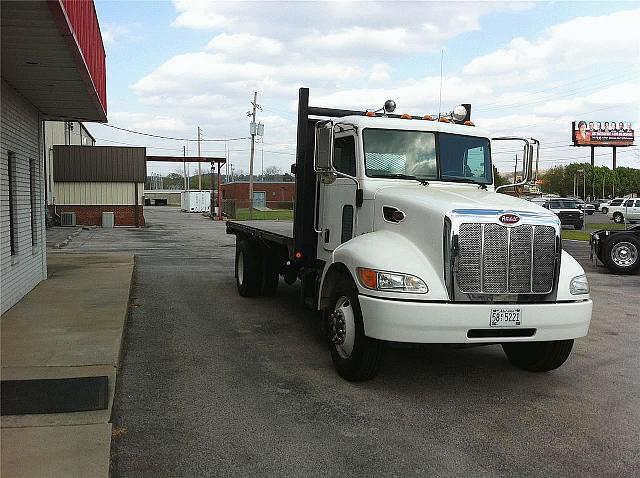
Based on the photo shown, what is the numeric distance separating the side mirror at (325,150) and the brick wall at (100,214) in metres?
29.7

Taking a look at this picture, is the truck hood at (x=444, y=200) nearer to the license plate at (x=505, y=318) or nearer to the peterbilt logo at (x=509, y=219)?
the peterbilt logo at (x=509, y=219)

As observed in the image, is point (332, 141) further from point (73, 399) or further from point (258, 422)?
point (73, 399)

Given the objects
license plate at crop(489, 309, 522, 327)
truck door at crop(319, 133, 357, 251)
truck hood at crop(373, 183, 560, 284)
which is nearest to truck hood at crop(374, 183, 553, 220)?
truck hood at crop(373, 183, 560, 284)

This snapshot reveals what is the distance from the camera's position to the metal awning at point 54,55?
5418 mm

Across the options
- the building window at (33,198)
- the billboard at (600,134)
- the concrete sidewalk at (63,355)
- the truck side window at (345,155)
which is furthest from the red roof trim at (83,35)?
the billboard at (600,134)

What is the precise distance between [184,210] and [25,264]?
5288 cm

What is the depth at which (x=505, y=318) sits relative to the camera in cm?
548

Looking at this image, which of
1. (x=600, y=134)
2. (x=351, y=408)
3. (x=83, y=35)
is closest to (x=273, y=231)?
(x=83, y=35)

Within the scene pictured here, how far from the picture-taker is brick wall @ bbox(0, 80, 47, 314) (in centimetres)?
883

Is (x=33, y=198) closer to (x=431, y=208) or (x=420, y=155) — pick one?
(x=420, y=155)

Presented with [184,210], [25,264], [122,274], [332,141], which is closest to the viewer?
[332,141]

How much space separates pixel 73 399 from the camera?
513 centimetres

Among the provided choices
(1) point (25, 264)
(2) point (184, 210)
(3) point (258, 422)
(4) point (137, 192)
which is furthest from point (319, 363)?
(2) point (184, 210)

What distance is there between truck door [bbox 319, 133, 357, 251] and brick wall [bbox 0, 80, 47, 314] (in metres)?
4.45
